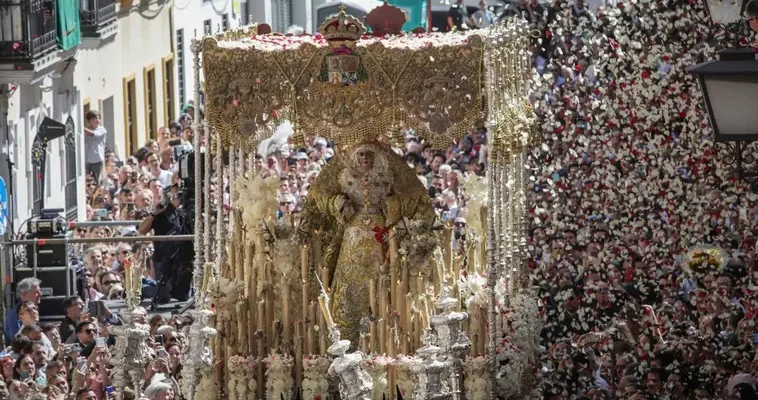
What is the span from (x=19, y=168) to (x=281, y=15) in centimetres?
1452

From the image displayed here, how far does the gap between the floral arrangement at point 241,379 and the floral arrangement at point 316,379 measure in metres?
0.44

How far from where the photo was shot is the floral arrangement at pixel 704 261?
24.4 m

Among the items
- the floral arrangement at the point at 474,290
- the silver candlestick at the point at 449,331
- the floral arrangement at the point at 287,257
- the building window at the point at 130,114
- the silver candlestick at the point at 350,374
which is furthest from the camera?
the building window at the point at 130,114

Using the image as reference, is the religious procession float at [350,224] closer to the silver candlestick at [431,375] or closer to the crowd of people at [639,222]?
the crowd of people at [639,222]

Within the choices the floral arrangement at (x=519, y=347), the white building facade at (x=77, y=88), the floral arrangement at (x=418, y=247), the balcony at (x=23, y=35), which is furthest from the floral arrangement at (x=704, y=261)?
the balcony at (x=23, y=35)

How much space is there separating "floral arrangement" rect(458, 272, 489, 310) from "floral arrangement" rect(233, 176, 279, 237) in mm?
1595

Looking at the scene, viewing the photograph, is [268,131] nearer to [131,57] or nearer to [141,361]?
[141,361]

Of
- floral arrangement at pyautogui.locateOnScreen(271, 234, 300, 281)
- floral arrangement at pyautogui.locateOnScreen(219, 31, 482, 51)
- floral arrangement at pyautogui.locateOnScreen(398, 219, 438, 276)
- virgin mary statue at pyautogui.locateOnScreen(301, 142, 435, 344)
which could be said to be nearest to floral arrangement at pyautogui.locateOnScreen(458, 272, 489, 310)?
→ floral arrangement at pyautogui.locateOnScreen(398, 219, 438, 276)

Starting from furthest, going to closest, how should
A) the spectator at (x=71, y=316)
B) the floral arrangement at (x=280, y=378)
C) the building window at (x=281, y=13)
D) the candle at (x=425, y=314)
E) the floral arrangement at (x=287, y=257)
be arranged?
the building window at (x=281, y=13) < the spectator at (x=71, y=316) < the floral arrangement at (x=287, y=257) < the floral arrangement at (x=280, y=378) < the candle at (x=425, y=314)

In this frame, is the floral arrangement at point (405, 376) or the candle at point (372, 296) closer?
the floral arrangement at point (405, 376)

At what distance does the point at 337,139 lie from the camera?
21.4m

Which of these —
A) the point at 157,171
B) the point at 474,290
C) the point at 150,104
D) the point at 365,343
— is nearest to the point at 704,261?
the point at 474,290

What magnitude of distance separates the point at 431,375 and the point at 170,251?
956 centimetres

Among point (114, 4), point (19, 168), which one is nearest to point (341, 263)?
point (19, 168)
